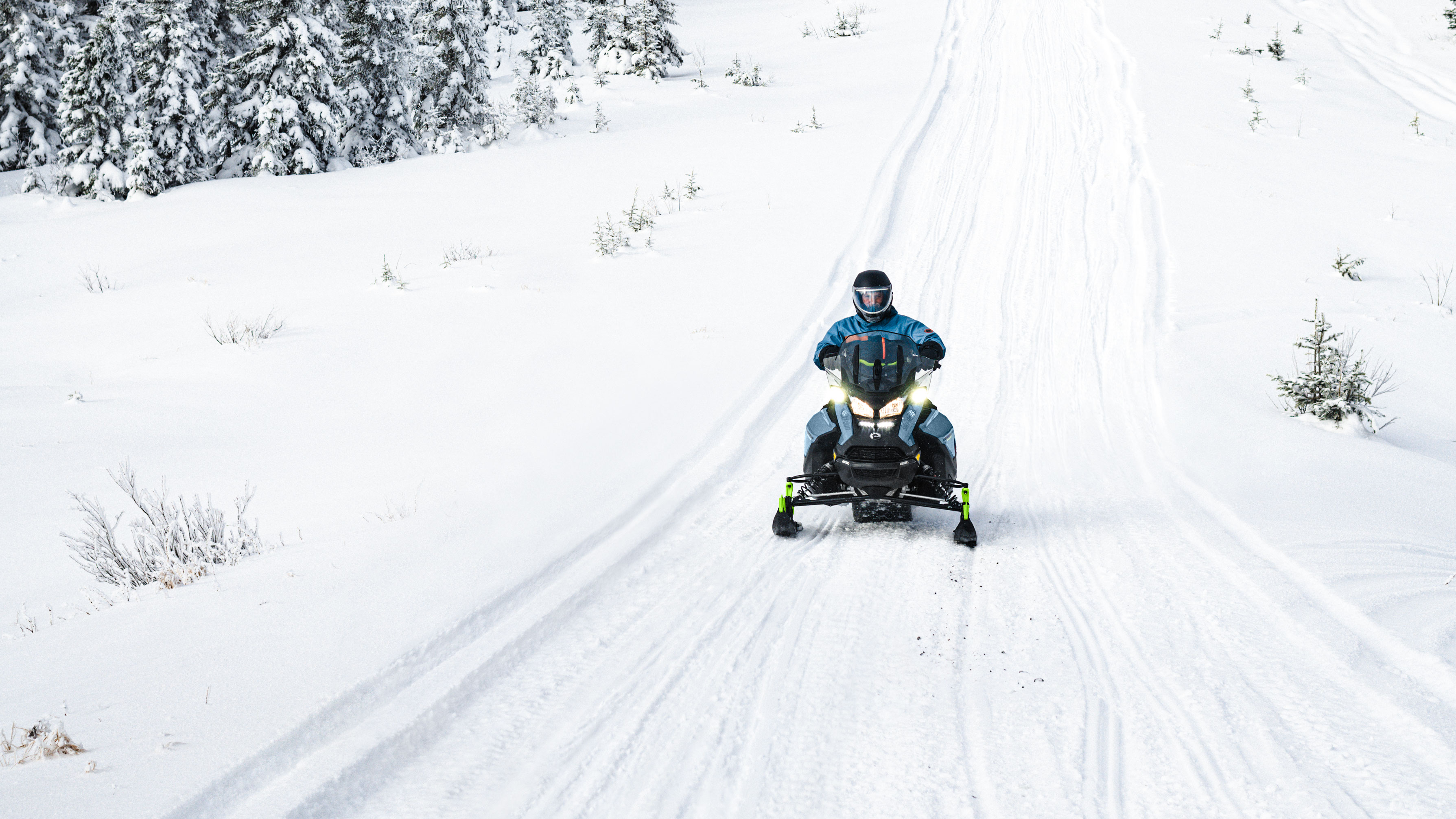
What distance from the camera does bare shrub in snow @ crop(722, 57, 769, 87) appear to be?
26.3m

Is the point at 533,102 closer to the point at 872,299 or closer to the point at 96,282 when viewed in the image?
the point at 96,282

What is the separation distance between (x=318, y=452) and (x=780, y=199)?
10.9 meters

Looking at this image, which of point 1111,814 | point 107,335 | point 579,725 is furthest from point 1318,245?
point 107,335

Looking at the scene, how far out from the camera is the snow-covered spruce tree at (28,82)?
2683 centimetres

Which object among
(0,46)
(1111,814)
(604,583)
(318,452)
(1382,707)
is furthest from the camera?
(0,46)

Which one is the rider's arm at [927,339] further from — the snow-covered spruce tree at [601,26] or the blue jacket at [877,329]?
the snow-covered spruce tree at [601,26]

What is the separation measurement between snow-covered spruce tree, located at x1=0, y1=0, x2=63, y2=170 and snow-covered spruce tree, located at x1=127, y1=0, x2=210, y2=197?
776cm

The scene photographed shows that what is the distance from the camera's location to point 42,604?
5457mm

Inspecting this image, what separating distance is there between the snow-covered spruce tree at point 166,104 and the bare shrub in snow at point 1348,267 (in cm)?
2599

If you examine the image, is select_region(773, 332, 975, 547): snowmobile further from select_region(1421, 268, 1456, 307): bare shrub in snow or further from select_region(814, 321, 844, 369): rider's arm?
select_region(1421, 268, 1456, 307): bare shrub in snow

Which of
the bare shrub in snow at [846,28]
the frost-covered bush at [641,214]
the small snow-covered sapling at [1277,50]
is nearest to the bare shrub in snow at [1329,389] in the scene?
the frost-covered bush at [641,214]

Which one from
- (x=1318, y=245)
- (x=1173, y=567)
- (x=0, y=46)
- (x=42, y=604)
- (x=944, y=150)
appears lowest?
(x=42, y=604)

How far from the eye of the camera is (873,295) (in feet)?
20.6

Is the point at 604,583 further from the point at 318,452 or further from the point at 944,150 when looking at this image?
the point at 944,150
